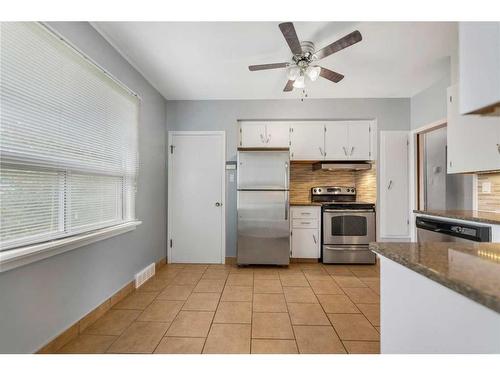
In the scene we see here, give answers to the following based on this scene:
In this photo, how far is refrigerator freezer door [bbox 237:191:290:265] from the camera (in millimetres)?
3630

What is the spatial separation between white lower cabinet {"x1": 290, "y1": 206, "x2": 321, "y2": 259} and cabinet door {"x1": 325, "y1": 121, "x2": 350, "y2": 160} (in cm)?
84

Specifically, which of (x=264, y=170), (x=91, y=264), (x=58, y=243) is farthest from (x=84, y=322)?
(x=264, y=170)

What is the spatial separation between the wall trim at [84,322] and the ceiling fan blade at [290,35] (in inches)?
101

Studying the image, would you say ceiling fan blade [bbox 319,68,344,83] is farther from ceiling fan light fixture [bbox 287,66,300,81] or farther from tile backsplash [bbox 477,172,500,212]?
tile backsplash [bbox 477,172,500,212]

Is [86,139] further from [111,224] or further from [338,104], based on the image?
[338,104]

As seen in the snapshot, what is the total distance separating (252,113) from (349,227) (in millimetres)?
2180

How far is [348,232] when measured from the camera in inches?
149

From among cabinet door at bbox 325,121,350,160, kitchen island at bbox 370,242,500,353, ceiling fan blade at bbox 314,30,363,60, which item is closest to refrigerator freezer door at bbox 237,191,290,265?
cabinet door at bbox 325,121,350,160

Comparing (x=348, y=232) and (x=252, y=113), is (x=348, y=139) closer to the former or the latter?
(x=348, y=232)

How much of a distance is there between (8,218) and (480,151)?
11.3 ft

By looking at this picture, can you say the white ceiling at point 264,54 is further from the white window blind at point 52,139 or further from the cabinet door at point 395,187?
the cabinet door at point 395,187

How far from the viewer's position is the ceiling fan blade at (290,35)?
177cm

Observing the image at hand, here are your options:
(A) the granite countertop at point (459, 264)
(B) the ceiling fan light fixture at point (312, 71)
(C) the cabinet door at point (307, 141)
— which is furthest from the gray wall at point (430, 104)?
(A) the granite countertop at point (459, 264)
